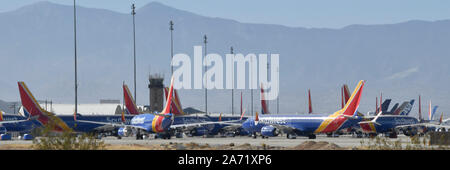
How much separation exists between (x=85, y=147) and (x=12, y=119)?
6337 centimetres

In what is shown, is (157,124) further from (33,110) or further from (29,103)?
(29,103)

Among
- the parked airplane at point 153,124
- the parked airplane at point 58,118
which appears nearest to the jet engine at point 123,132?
the parked airplane at point 153,124

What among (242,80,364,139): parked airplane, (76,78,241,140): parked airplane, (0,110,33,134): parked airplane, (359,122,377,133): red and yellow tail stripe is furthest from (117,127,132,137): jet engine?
(359,122,377,133): red and yellow tail stripe

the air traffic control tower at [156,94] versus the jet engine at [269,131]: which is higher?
the air traffic control tower at [156,94]

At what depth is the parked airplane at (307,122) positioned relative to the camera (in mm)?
87250

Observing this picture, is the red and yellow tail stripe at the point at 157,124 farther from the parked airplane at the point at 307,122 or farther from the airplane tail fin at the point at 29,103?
the parked airplane at the point at 307,122

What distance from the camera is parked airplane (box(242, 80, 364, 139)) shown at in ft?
286

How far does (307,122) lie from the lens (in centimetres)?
9312

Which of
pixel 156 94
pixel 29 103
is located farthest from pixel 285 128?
pixel 156 94

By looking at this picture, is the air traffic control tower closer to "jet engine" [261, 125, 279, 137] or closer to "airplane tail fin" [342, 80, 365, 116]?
"jet engine" [261, 125, 279, 137]
